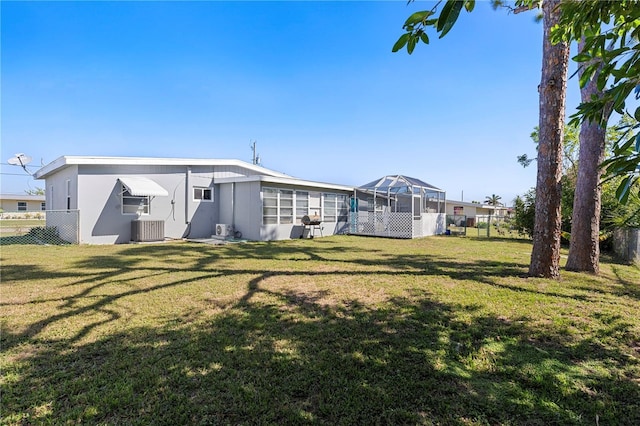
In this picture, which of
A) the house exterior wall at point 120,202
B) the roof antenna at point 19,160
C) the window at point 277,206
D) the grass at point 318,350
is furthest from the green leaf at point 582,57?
the roof antenna at point 19,160

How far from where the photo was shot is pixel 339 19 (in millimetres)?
9359

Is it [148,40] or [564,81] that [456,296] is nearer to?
[564,81]

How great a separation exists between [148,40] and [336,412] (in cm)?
1226

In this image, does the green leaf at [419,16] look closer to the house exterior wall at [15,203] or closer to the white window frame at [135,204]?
the white window frame at [135,204]

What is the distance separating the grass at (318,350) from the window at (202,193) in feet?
26.0

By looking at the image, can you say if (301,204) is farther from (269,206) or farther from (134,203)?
(134,203)

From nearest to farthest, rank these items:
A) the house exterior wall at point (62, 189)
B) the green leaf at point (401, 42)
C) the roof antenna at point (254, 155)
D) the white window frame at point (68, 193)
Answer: the green leaf at point (401, 42), the house exterior wall at point (62, 189), the white window frame at point (68, 193), the roof antenna at point (254, 155)

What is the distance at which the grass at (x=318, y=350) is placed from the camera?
211 cm

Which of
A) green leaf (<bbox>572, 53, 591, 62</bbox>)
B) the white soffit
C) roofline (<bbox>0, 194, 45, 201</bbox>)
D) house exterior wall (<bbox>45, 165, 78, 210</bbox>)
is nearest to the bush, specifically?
house exterior wall (<bbox>45, 165, 78, 210</bbox>)

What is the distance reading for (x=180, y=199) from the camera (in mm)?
13023

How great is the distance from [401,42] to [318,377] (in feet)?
8.09

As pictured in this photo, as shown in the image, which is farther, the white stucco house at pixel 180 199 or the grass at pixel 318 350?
the white stucco house at pixel 180 199

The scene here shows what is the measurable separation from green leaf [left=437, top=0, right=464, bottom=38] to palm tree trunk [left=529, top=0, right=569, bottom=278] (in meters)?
6.01

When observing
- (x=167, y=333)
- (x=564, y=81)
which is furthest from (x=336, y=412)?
(x=564, y=81)
